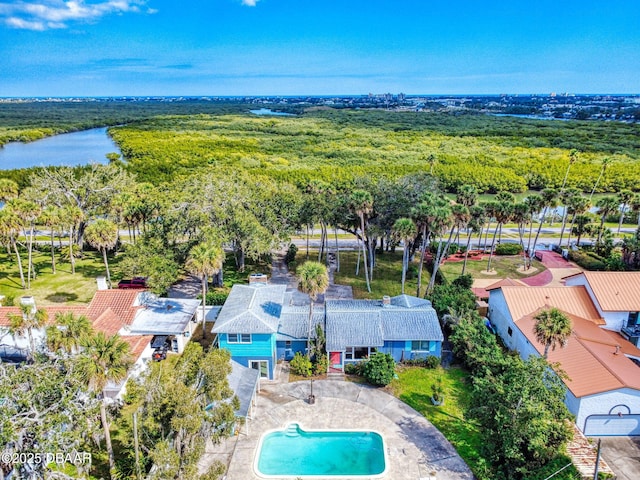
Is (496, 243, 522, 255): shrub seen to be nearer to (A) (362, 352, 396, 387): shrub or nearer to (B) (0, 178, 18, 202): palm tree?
(A) (362, 352, 396, 387): shrub

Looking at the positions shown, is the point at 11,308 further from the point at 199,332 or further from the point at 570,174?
the point at 570,174

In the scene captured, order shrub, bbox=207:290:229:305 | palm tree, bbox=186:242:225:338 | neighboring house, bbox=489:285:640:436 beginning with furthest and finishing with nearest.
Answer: shrub, bbox=207:290:229:305
palm tree, bbox=186:242:225:338
neighboring house, bbox=489:285:640:436

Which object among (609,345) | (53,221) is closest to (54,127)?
(53,221)

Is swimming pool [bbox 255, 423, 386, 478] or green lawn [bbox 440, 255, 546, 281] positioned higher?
swimming pool [bbox 255, 423, 386, 478]

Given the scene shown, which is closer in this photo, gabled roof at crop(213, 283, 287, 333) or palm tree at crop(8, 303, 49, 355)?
palm tree at crop(8, 303, 49, 355)

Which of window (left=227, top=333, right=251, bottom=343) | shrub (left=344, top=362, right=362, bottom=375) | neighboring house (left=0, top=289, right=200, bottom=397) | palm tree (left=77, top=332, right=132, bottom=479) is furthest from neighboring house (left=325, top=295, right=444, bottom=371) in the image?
palm tree (left=77, top=332, right=132, bottom=479)

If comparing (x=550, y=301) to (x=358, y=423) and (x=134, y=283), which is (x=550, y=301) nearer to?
(x=358, y=423)

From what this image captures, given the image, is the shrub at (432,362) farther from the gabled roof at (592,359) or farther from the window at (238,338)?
the window at (238,338)

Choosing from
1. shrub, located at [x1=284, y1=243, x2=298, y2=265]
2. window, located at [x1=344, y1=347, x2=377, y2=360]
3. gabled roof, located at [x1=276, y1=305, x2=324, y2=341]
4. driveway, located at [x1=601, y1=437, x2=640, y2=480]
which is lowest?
shrub, located at [x1=284, y1=243, x2=298, y2=265]
